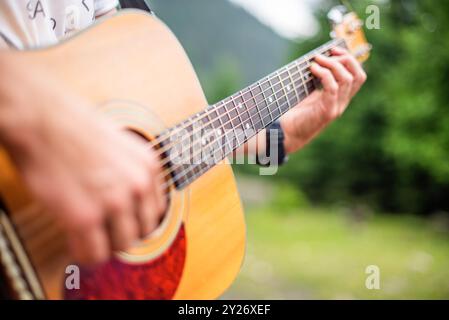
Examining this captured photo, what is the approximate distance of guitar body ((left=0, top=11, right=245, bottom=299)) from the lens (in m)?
0.75

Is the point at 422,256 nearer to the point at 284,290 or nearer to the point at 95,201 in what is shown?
the point at 284,290

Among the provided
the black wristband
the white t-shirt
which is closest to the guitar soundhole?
the white t-shirt

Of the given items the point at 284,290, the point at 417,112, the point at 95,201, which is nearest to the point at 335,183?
the point at 417,112

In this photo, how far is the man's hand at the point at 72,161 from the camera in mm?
624

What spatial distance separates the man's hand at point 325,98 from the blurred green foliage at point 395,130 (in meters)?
7.68

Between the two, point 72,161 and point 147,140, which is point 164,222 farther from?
point 72,161

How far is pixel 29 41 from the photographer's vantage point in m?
1.08

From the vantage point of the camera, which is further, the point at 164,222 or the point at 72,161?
the point at 164,222

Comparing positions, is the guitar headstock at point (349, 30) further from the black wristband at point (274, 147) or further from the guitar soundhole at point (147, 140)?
the guitar soundhole at point (147, 140)

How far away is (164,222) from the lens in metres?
1.00

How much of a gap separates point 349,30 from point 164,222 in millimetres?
1141

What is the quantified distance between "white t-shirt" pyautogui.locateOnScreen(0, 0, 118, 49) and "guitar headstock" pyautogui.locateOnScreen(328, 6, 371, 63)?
91cm

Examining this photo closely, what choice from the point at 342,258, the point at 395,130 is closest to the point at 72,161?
the point at 342,258

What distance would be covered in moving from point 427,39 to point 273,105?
8.92 m
